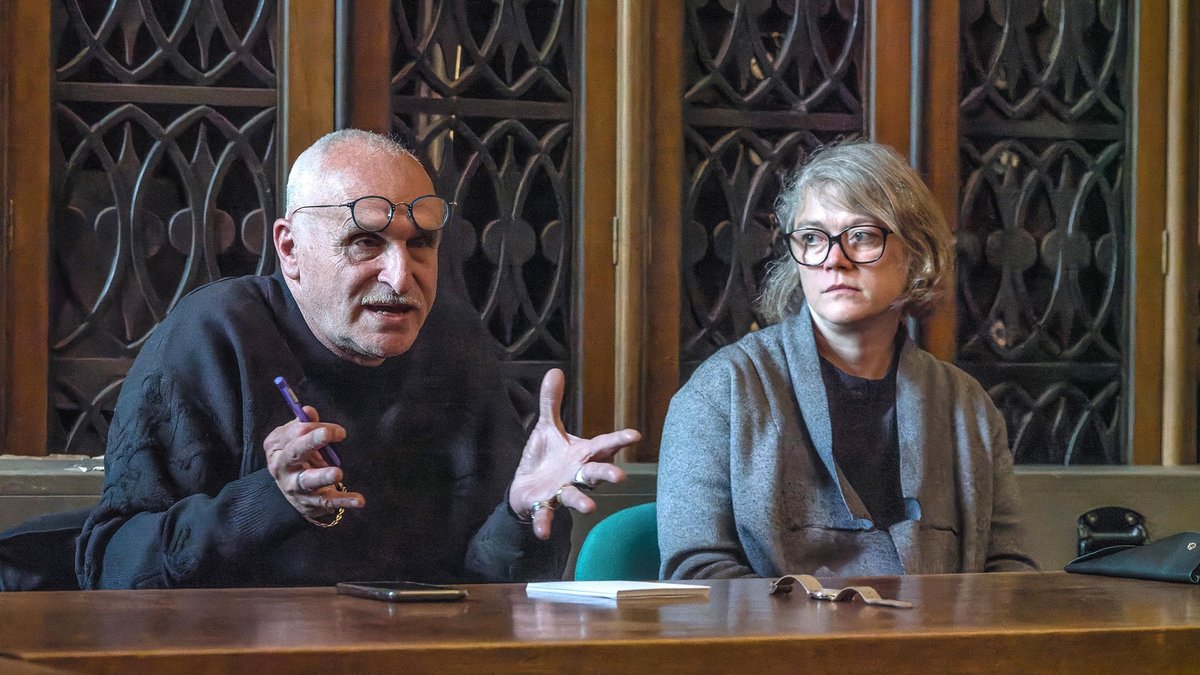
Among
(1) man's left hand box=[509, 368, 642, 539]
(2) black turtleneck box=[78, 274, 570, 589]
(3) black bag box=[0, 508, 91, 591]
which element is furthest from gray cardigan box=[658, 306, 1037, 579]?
(3) black bag box=[0, 508, 91, 591]

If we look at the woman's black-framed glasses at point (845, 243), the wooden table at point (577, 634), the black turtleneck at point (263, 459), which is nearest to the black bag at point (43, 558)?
the black turtleneck at point (263, 459)

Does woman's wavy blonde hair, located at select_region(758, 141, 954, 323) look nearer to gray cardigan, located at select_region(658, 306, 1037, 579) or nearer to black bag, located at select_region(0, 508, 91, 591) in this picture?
gray cardigan, located at select_region(658, 306, 1037, 579)

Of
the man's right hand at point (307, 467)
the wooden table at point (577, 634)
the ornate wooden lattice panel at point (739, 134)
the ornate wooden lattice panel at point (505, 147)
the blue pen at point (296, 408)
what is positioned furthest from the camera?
the ornate wooden lattice panel at point (739, 134)

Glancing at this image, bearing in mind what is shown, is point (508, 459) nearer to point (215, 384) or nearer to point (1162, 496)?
point (215, 384)

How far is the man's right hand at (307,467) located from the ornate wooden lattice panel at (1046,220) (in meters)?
1.90

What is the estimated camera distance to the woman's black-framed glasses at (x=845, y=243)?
8.25ft

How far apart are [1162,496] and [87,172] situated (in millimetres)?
2655

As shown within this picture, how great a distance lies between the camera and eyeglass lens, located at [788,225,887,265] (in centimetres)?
252

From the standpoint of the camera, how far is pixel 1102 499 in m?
3.09

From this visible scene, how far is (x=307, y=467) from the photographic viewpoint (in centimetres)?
180

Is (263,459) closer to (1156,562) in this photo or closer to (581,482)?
(581,482)

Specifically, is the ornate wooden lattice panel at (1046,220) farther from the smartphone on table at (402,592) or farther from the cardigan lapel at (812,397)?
the smartphone on table at (402,592)

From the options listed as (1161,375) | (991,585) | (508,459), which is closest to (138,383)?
(508,459)

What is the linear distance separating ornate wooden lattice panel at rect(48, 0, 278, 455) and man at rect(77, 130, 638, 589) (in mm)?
715
